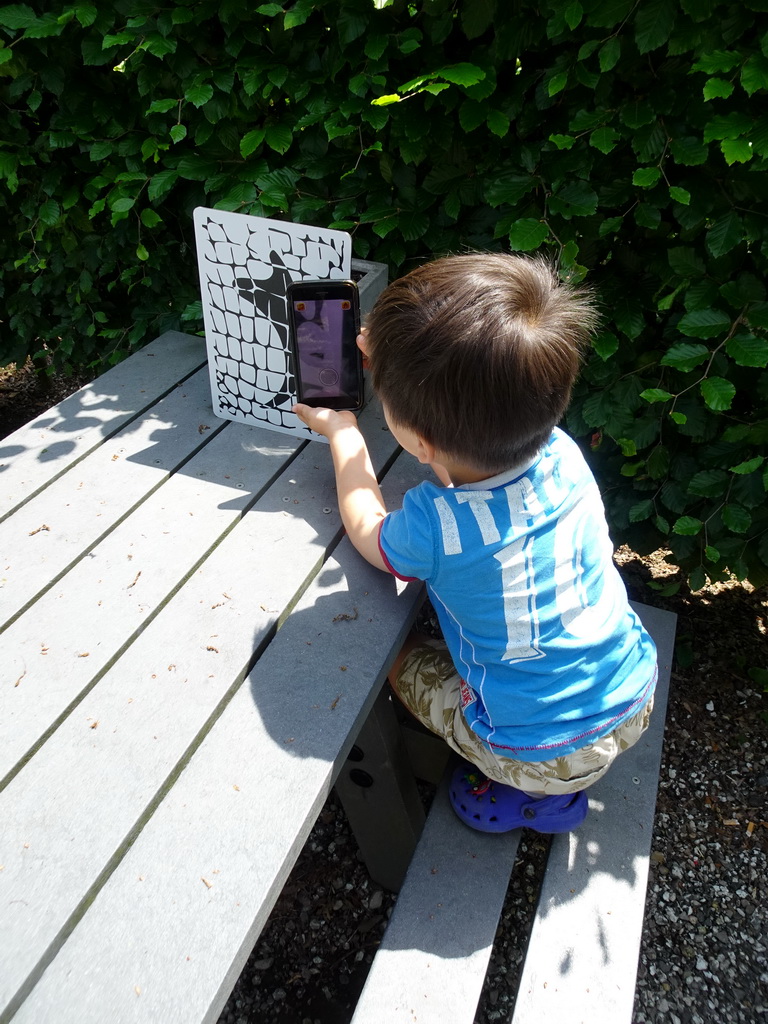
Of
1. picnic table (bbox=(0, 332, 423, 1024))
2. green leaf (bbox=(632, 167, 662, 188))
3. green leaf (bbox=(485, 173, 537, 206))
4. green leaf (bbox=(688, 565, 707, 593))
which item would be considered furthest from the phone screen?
green leaf (bbox=(688, 565, 707, 593))

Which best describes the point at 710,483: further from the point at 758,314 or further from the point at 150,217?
the point at 150,217

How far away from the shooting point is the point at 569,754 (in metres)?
1.52

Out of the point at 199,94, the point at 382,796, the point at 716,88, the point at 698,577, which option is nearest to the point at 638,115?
the point at 716,88

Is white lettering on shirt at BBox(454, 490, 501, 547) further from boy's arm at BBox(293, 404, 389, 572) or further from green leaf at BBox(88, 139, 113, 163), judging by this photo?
green leaf at BBox(88, 139, 113, 163)

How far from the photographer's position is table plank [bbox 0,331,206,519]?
74.1 inches

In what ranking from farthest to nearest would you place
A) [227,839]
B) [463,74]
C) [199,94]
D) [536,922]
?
1. [199,94]
2. [463,74]
3. [536,922]
4. [227,839]

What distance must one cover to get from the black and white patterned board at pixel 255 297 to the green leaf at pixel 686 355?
0.89m

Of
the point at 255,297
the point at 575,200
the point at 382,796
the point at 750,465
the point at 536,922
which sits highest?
the point at 575,200

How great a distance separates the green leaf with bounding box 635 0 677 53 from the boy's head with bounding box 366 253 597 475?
732 millimetres

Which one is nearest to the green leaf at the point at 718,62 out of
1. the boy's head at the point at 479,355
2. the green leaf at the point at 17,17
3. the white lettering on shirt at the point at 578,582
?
the boy's head at the point at 479,355

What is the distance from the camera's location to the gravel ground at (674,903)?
208cm

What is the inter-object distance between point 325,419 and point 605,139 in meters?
0.97

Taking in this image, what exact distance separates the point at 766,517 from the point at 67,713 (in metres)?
1.90

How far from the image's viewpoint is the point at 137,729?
132 centimetres
